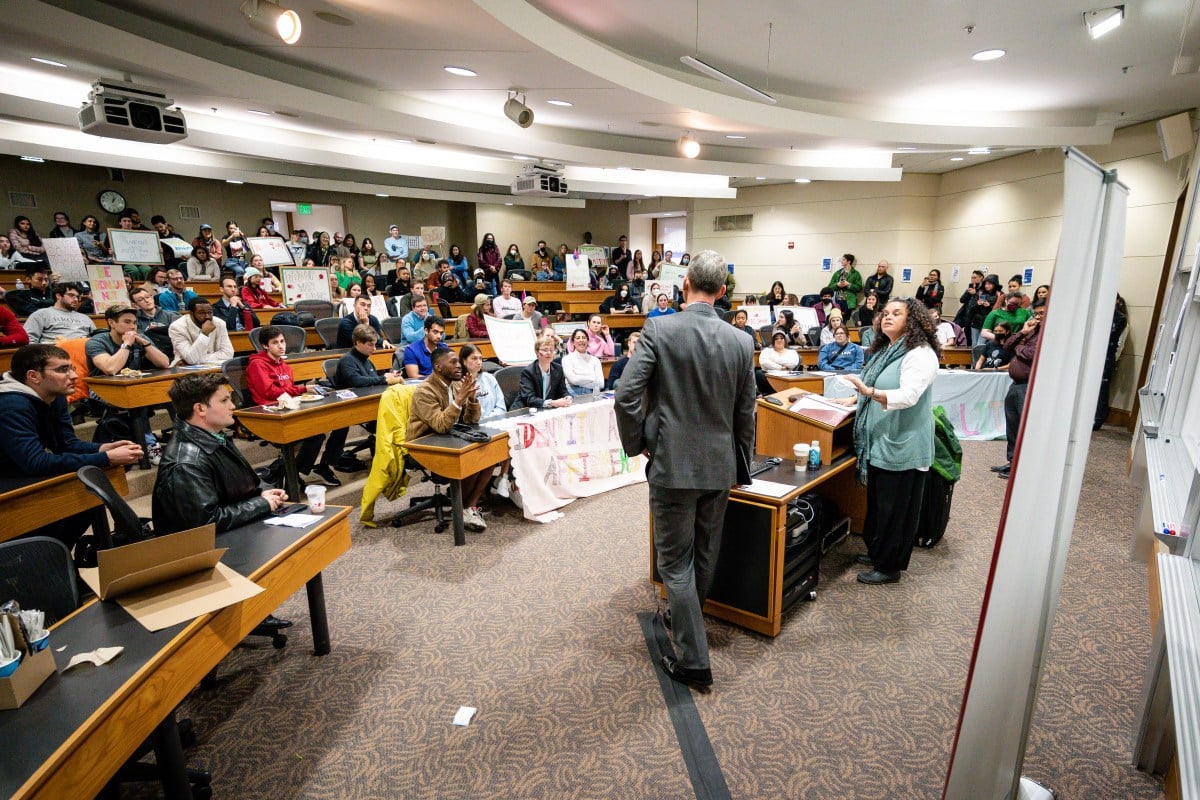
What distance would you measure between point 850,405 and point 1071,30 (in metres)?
3.79

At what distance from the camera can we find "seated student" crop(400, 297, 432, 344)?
22.6ft

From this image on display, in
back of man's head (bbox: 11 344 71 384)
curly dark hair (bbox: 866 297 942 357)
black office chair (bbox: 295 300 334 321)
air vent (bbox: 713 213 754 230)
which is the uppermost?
air vent (bbox: 713 213 754 230)

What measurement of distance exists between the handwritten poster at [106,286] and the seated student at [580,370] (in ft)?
17.6

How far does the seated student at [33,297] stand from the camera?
7008mm

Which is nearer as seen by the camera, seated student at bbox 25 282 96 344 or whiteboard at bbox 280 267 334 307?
seated student at bbox 25 282 96 344

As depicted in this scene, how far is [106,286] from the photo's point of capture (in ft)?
22.2

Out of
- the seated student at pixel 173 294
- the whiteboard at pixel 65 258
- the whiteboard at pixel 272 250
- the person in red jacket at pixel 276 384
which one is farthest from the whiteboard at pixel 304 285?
the person in red jacket at pixel 276 384

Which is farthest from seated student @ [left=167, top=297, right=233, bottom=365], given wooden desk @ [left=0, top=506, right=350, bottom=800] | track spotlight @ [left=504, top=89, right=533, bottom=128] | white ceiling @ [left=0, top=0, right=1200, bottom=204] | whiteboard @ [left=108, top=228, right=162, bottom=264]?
whiteboard @ [left=108, top=228, right=162, bottom=264]

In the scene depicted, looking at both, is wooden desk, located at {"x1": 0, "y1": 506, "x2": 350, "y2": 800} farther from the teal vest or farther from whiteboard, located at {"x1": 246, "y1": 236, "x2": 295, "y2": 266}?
whiteboard, located at {"x1": 246, "y1": 236, "x2": 295, "y2": 266}

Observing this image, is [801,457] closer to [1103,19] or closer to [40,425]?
[40,425]

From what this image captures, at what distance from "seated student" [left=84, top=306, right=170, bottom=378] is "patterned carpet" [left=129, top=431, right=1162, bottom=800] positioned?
9.59 ft

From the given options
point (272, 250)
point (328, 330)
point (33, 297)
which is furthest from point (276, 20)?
point (272, 250)

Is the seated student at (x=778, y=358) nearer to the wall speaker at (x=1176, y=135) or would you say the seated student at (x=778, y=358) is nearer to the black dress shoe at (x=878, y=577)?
the black dress shoe at (x=878, y=577)

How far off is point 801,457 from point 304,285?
26.4ft
